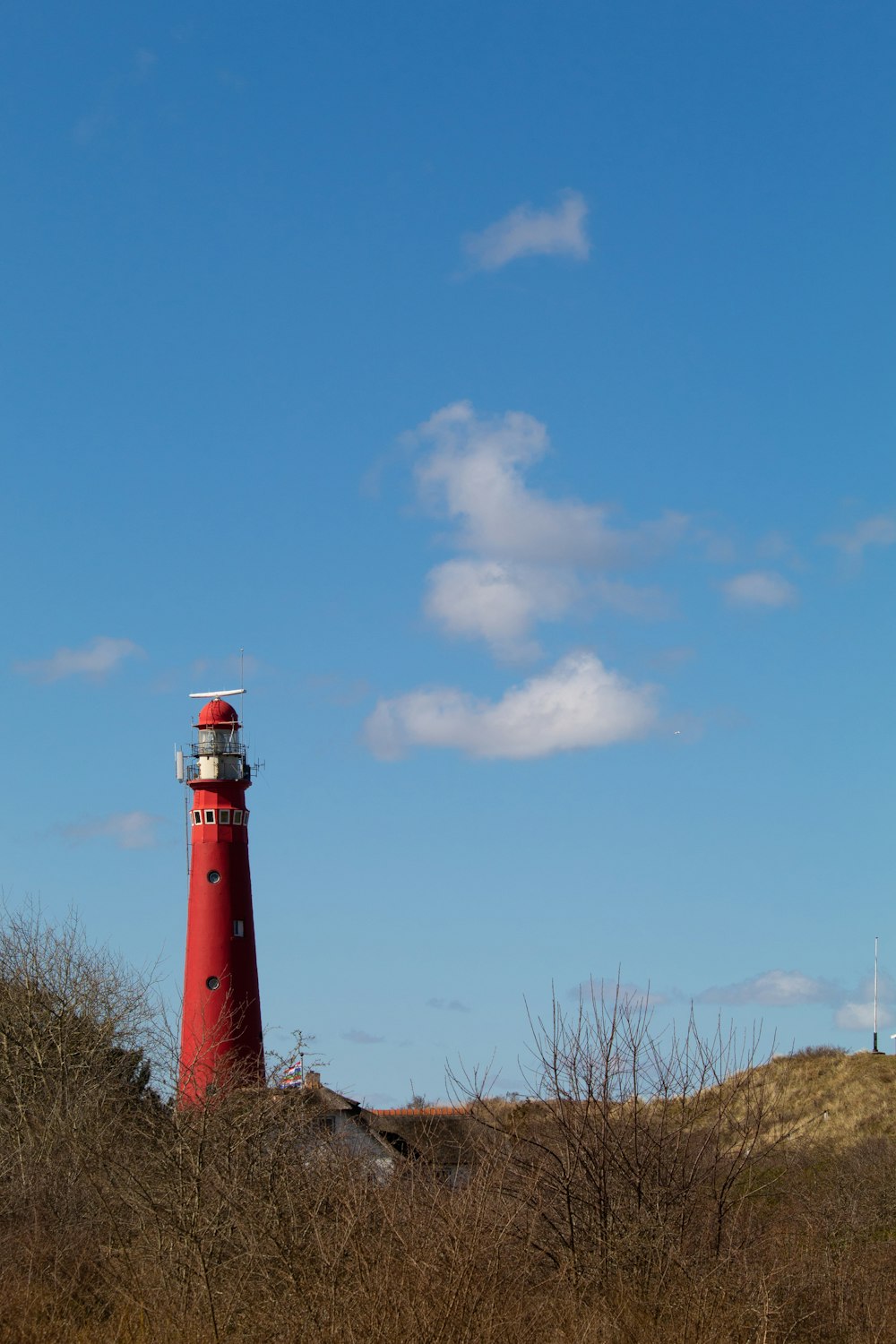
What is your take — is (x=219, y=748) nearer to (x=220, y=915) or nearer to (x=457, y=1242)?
(x=220, y=915)

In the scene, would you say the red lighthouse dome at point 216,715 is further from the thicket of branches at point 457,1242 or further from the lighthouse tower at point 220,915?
the thicket of branches at point 457,1242

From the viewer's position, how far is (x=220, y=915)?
36719mm

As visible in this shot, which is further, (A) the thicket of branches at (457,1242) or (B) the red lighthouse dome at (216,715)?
(B) the red lighthouse dome at (216,715)

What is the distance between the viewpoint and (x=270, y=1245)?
12.7m

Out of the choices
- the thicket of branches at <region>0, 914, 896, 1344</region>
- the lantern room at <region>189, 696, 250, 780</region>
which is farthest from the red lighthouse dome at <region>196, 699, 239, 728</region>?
the thicket of branches at <region>0, 914, 896, 1344</region>

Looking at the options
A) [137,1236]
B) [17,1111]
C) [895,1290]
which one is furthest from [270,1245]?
[17,1111]

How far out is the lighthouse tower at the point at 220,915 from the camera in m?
35.9

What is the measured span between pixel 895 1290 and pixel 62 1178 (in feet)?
38.6

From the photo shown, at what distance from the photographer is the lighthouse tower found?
35938 mm

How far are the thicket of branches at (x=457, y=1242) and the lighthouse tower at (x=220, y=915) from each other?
17.0 meters

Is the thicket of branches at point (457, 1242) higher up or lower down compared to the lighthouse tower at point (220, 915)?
lower down

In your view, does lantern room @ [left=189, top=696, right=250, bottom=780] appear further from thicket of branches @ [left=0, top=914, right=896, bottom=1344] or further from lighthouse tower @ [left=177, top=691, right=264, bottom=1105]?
thicket of branches @ [left=0, top=914, right=896, bottom=1344]

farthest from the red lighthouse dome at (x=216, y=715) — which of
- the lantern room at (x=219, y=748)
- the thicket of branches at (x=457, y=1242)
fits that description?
the thicket of branches at (x=457, y=1242)

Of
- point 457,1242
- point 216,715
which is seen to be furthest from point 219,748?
point 457,1242
